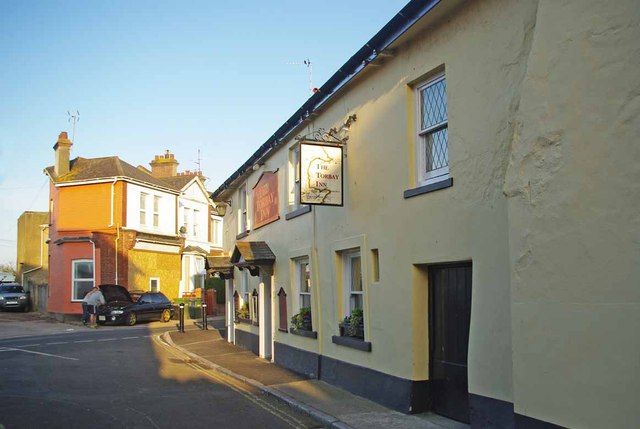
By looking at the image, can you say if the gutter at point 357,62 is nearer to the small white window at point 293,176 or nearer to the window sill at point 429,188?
the small white window at point 293,176

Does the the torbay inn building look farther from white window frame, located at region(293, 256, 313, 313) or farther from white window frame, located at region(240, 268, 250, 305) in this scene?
white window frame, located at region(240, 268, 250, 305)

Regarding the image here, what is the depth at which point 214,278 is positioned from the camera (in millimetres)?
38719

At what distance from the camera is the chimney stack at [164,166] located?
4131 centimetres

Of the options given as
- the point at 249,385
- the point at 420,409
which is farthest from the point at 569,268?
the point at 249,385

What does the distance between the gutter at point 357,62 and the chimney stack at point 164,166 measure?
27352mm

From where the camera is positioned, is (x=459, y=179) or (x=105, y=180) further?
(x=105, y=180)

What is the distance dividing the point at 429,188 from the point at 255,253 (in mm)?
7911

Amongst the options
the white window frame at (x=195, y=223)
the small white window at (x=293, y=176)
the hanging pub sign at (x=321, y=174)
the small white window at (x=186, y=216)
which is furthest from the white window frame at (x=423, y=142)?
the white window frame at (x=195, y=223)

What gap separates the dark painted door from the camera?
7.66 metres

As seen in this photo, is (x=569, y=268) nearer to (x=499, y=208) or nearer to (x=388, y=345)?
(x=499, y=208)

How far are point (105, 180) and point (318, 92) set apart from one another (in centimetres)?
2285

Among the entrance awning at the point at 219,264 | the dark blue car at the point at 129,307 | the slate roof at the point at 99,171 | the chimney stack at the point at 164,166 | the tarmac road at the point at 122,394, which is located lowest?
the tarmac road at the point at 122,394

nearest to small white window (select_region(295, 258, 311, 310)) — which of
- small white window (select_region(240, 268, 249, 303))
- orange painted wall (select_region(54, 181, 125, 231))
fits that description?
small white window (select_region(240, 268, 249, 303))

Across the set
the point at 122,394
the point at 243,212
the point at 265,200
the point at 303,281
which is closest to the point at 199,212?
the point at 243,212
